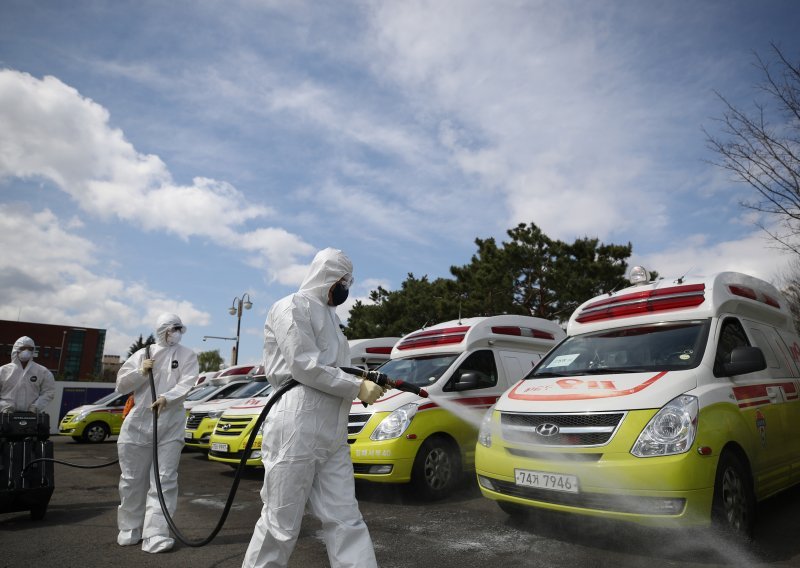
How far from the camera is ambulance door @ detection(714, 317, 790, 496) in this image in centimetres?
470

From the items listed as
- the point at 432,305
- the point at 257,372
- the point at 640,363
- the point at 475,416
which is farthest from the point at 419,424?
the point at 432,305

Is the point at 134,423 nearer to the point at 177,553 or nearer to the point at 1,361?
the point at 177,553

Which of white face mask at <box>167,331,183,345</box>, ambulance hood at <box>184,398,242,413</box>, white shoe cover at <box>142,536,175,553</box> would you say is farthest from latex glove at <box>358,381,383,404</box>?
ambulance hood at <box>184,398,242,413</box>

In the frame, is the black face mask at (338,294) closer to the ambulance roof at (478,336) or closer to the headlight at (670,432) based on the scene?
the headlight at (670,432)

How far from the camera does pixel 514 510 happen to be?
5195 millimetres

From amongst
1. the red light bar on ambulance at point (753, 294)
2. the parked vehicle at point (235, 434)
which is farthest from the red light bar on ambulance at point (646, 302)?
the parked vehicle at point (235, 434)

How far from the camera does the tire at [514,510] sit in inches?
199

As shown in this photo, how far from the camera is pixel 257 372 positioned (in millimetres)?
13047

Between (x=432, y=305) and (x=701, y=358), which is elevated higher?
(x=432, y=305)

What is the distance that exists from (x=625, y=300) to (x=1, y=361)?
73120 mm

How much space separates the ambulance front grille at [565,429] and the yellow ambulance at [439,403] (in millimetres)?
1843

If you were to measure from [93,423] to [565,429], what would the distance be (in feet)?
53.3

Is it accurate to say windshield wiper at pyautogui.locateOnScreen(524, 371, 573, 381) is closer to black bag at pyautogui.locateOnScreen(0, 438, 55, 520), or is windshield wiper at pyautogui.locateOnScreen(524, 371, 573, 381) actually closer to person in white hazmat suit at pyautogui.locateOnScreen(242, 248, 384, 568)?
person in white hazmat suit at pyautogui.locateOnScreen(242, 248, 384, 568)

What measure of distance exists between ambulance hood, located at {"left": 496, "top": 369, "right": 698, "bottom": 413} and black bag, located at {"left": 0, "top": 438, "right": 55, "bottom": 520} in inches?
176
